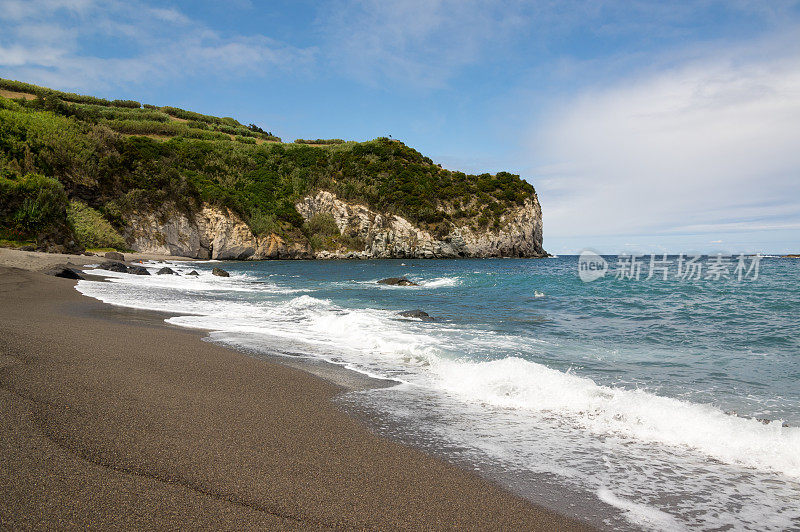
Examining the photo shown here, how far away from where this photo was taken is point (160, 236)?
1959 inches

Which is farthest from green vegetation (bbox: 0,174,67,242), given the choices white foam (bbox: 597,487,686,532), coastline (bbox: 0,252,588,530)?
white foam (bbox: 597,487,686,532)

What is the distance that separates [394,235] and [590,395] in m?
63.3

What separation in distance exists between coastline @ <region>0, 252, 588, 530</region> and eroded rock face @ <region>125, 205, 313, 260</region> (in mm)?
49757

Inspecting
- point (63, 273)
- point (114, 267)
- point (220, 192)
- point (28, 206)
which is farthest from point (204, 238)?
point (63, 273)

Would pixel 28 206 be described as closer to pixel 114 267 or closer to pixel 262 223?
pixel 114 267

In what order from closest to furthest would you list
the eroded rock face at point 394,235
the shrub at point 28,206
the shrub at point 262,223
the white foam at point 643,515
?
the white foam at point 643,515, the shrub at point 28,206, the shrub at point 262,223, the eroded rock face at point 394,235

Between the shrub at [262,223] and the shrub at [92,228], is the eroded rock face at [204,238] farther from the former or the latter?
the shrub at [92,228]

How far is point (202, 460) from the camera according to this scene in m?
3.16

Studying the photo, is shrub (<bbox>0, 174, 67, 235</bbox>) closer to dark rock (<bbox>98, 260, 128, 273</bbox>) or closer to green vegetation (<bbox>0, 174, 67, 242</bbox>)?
green vegetation (<bbox>0, 174, 67, 242</bbox>)

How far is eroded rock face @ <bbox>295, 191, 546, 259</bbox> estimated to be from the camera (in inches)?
2662

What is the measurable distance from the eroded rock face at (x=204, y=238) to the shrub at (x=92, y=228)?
3072 millimetres

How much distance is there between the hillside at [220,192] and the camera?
40.8m

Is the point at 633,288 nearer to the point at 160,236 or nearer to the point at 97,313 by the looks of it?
the point at 97,313

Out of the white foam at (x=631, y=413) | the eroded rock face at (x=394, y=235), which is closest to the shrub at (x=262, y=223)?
the eroded rock face at (x=394, y=235)
